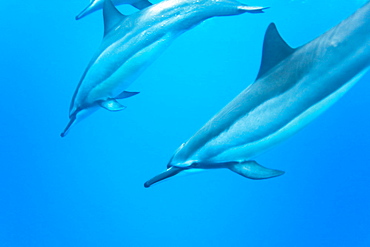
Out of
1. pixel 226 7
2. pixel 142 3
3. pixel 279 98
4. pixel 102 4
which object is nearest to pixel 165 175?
pixel 279 98

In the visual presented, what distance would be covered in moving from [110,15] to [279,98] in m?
1.90

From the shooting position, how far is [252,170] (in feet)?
7.97

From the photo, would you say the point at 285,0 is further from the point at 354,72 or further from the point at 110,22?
the point at 354,72

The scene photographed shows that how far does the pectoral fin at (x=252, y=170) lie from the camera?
236 centimetres


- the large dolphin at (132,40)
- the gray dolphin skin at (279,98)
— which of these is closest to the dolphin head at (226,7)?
the large dolphin at (132,40)

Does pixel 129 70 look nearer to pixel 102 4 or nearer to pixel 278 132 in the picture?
pixel 102 4

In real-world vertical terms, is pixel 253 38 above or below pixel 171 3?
above

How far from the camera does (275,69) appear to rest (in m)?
2.28

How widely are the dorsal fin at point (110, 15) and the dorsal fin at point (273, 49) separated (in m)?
1.60

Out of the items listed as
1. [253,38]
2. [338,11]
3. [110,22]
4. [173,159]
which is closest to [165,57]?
[253,38]

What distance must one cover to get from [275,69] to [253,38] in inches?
536

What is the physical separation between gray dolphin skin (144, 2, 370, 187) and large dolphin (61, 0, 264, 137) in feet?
2.70

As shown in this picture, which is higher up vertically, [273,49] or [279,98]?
[273,49]

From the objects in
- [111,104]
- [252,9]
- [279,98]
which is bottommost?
[279,98]
